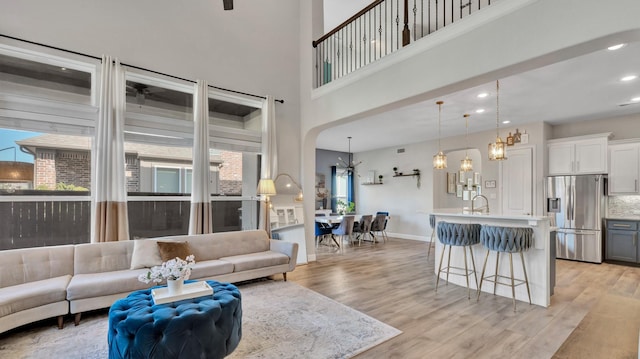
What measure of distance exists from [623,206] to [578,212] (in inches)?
33.8

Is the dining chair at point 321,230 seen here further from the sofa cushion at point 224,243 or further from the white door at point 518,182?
the white door at point 518,182

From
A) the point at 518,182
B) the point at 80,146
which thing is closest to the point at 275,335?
the point at 80,146

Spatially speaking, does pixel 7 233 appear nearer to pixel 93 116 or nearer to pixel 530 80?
pixel 93 116

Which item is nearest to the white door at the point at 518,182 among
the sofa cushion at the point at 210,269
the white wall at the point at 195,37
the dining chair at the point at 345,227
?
the dining chair at the point at 345,227

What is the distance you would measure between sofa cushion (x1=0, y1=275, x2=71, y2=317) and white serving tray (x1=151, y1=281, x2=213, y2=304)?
3.96 ft

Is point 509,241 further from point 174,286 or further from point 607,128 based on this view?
point 607,128

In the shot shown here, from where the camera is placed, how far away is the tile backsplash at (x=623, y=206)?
19.9 ft

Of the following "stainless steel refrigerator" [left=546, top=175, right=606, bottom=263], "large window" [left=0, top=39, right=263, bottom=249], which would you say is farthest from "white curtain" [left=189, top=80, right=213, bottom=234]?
"stainless steel refrigerator" [left=546, top=175, right=606, bottom=263]

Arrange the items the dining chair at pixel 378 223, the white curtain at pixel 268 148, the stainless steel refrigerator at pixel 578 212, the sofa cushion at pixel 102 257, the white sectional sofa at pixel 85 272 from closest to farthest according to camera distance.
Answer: the white sectional sofa at pixel 85 272, the sofa cushion at pixel 102 257, the white curtain at pixel 268 148, the stainless steel refrigerator at pixel 578 212, the dining chair at pixel 378 223

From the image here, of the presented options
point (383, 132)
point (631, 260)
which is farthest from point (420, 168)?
point (631, 260)

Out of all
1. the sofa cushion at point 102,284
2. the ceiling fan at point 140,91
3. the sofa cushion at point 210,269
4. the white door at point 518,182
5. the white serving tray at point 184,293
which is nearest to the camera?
the white serving tray at point 184,293

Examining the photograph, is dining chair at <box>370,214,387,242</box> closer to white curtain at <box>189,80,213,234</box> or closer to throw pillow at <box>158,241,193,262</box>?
white curtain at <box>189,80,213,234</box>

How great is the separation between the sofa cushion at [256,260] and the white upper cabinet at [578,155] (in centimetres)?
617

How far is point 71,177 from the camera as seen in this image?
4141mm
